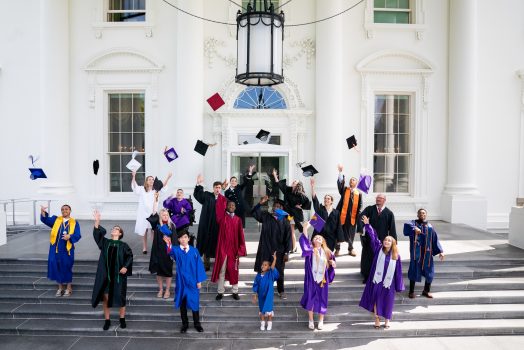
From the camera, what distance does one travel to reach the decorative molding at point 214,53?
12.7 m

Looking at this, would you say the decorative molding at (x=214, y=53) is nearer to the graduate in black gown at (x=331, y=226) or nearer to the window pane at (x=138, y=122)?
the window pane at (x=138, y=122)

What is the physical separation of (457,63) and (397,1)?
2966 millimetres

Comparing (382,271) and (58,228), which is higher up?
(58,228)

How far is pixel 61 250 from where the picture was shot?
7383 mm

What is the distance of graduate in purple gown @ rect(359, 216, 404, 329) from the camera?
253 inches

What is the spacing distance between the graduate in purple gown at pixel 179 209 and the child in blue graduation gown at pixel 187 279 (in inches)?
55.0

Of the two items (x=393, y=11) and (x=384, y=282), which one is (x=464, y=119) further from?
(x=384, y=282)

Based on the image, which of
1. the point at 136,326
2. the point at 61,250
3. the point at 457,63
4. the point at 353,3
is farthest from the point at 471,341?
the point at 353,3

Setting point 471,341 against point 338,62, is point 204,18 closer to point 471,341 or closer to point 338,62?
point 338,62

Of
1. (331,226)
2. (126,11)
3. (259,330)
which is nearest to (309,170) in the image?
(331,226)

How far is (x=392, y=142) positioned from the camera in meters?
13.5

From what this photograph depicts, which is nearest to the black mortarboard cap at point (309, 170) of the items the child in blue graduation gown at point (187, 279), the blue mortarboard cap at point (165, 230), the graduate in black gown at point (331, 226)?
the graduate in black gown at point (331, 226)

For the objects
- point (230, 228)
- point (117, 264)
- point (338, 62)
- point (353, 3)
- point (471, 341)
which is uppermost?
point (353, 3)

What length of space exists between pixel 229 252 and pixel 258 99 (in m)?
6.93
